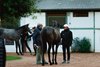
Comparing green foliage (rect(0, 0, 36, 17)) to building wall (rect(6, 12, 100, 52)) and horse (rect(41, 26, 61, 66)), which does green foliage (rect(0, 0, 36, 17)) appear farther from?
building wall (rect(6, 12, 100, 52))

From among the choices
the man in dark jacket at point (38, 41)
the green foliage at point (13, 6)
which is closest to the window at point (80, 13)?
the man in dark jacket at point (38, 41)

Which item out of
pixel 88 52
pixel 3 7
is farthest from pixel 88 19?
pixel 3 7

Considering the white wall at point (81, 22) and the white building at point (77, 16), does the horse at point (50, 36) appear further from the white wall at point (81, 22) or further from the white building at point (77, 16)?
the white wall at point (81, 22)

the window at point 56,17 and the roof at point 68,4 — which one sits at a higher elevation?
the roof at point 68,4

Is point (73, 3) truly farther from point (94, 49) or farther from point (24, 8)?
point (24, 8)

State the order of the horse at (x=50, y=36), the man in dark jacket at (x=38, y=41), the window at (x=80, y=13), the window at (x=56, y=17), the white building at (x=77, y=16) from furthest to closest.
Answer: the window at (x=56, y=17), the window at (x=80, y=13), the white building at (x=77, y=16), the man in dark jacket at (x=38, y=41), the horse at (x=50, y=36)

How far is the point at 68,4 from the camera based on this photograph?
3650 cm

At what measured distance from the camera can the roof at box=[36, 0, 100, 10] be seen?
118 ft

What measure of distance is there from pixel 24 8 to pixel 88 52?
20.6 m

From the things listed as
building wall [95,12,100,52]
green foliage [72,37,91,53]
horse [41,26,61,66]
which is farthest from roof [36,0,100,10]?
horse [41,26,61,66]

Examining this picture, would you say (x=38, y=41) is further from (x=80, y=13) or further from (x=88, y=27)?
(x=80, y=13)

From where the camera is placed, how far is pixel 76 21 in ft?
Result: 119

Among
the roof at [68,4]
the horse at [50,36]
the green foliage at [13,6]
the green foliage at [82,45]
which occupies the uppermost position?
the roof at [68,4]

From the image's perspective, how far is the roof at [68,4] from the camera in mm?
35875
